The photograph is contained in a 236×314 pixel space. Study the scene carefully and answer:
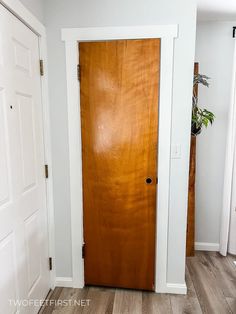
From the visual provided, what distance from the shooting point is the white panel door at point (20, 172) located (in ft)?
4.31

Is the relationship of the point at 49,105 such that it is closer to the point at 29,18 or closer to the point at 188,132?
the point at 29,18

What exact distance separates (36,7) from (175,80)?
3.73 feet

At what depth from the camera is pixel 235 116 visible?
237cm

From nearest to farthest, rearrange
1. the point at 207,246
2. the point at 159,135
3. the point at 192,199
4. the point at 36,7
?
the point at 36,7
the point at 159,135
the point at 192,199
the point at 207,246

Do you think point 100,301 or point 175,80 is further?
point 100,301

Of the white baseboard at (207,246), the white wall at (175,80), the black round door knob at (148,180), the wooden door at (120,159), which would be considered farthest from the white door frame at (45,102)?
the white baseboard at (207,246)

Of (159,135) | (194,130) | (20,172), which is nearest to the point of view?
(20,172)

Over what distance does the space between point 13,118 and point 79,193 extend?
32.3 inches

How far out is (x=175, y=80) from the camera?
69.0 inches

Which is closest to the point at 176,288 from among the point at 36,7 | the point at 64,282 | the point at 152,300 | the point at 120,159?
the point at 152,300

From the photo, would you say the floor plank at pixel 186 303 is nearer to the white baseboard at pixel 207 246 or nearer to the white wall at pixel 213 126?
the white baseboard at pixel 207 246

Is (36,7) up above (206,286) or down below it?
above

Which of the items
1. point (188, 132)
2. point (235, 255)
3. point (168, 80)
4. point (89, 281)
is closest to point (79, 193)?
point (89, 281)

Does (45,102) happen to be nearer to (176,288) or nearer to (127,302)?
(127,302)
